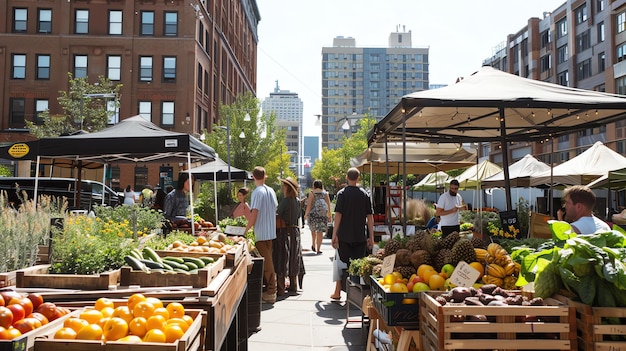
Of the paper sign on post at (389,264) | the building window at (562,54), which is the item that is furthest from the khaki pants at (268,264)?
the building window at (562,54)

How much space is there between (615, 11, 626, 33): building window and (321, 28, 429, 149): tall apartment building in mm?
96320

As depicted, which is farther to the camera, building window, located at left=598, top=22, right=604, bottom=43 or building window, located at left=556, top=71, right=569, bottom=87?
building window, located at left=556, top=71, right=569, bottom=87

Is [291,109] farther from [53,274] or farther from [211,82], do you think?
[53,274]

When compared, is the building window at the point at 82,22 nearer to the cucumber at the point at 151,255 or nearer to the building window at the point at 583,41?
the cucumber at the point at 151,255

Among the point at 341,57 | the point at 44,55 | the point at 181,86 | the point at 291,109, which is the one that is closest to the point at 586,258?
the point at 181,86

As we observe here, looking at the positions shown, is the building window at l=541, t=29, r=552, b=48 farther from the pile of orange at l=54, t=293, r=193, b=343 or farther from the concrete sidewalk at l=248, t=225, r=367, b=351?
the pile of orange at l=54, t=293, r=193, b=343

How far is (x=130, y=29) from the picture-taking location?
36844mm

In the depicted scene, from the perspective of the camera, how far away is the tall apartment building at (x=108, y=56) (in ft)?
119

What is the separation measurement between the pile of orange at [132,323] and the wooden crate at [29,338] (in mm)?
54

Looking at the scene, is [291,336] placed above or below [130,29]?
below

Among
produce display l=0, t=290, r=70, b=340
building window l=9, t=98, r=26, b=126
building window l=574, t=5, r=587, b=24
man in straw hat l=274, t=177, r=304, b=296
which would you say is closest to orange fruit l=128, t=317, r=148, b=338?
produce display l=0, t=290, r=70, b=340

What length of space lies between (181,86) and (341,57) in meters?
102

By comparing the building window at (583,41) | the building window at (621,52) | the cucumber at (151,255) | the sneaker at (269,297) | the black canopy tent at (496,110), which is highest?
the building window at (583,41)

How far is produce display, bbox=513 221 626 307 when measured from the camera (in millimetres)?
3080
